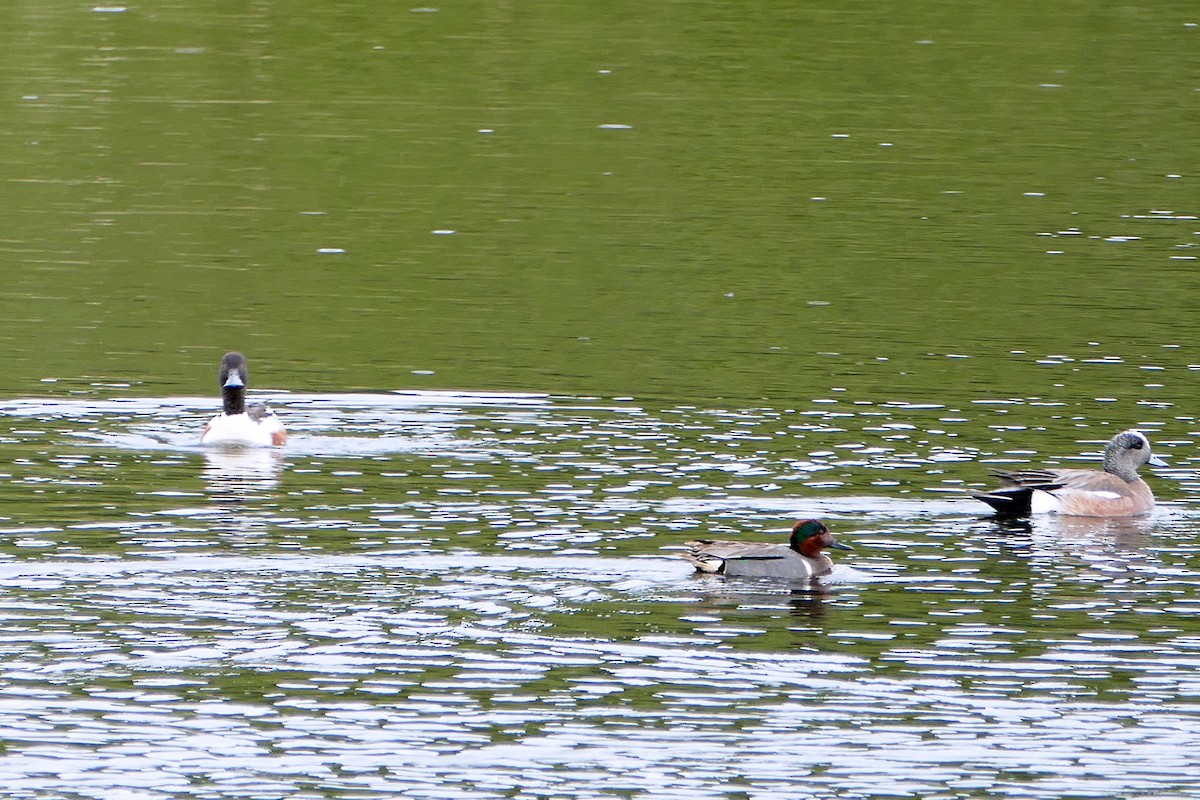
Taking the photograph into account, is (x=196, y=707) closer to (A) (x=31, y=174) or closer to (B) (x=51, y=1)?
(A) (x=31, y=174)

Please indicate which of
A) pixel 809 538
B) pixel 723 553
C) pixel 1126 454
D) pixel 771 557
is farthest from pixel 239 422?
pixel 1126 454

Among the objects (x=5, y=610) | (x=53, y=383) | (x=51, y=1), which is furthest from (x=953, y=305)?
(x=51, y=1)

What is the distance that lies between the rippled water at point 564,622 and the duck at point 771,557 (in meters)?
0.14

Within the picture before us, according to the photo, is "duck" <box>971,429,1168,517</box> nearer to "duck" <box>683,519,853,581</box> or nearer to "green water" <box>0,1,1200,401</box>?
"duck" <box>683,519,853,581</box>

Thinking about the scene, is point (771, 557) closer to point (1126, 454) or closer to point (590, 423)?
point (1126, 454)

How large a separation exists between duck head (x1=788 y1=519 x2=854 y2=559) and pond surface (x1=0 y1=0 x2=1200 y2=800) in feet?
0.95

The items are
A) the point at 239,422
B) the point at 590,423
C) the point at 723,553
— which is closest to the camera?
the point at 723,553

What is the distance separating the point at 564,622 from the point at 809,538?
2.15 metres

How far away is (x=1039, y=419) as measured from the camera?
2133 cm

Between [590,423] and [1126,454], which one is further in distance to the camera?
[590,423]

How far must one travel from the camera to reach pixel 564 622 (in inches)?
563

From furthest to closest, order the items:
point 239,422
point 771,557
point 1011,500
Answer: point 239,422 → point 1011,500 → point 771,557

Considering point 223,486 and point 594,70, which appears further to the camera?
point 594,70

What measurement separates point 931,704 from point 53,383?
12176mm
